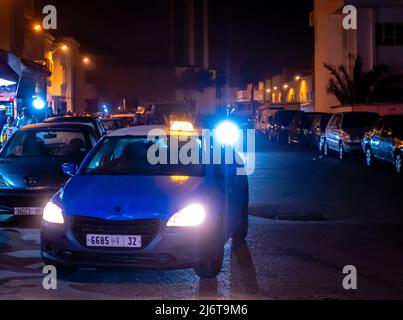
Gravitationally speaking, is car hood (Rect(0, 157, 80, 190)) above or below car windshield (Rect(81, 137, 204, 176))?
below

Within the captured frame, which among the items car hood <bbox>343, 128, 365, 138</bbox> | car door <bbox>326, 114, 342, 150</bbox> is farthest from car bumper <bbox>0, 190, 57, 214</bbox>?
car door <bbox>326, 114, 342, 150</bbox>

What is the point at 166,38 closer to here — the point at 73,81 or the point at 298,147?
the point at 73,81

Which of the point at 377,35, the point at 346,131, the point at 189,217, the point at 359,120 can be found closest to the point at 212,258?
the point at 189,217

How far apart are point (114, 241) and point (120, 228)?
0.14m

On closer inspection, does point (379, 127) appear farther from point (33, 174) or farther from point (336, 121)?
point (33, 174)

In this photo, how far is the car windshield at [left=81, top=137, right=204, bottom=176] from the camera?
857cm

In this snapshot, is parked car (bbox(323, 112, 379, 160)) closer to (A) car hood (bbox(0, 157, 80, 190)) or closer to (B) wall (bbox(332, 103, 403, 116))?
(B) wall (bbox(332, 103, 403, 116))

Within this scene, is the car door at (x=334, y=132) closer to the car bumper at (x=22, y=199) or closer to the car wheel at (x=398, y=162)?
the car wheel at (x=398, y=162)

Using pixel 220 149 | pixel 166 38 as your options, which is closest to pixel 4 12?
pixel 220 149

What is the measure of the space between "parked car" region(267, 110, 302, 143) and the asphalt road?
69.1 ft

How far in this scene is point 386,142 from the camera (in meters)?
20.1

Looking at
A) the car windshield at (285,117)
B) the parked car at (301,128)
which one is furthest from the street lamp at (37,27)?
the parked car at (301,128)
